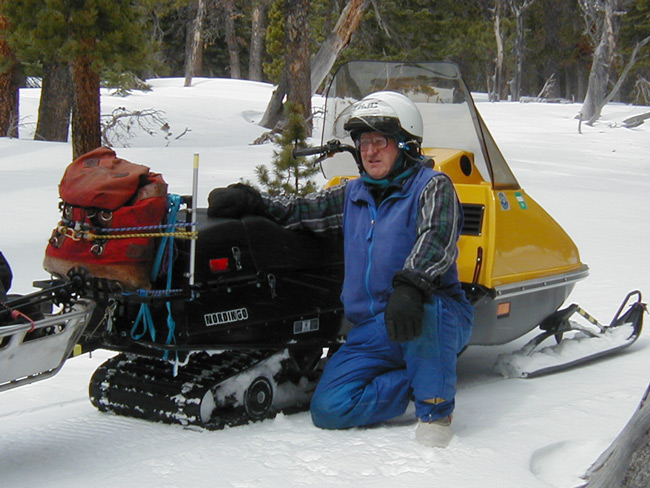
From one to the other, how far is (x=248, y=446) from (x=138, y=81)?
24691 millimetres

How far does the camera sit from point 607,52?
2900 centimetres

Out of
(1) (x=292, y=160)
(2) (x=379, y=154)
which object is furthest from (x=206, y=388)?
(1) (x=292, y=160)

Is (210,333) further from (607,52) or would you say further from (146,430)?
(607,52)

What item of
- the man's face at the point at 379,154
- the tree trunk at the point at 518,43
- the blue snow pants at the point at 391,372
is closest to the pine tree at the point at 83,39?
the man's face at the point at 379,154

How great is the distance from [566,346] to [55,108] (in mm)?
12982

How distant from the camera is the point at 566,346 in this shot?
489 cm

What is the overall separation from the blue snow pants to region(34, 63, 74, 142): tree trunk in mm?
12753

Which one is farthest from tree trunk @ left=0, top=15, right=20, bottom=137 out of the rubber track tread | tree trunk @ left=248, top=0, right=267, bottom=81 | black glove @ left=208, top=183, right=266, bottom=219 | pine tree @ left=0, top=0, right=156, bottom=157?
tree trunk @ left=248, top=0, right=267, bottom=81

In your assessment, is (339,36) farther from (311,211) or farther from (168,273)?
(168,273)

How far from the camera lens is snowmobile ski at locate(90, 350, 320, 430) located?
3.68m

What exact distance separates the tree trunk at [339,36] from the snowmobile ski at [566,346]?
1432cm

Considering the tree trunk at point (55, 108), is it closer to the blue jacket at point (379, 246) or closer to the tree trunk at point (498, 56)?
the blue jacket at point (379, 246)

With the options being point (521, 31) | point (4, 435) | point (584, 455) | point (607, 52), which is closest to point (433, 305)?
point (584, 455)

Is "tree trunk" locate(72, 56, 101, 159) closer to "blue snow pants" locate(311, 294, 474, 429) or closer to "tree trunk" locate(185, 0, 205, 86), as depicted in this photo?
"blue snow pants" locate(311, 294, 474, 429)
